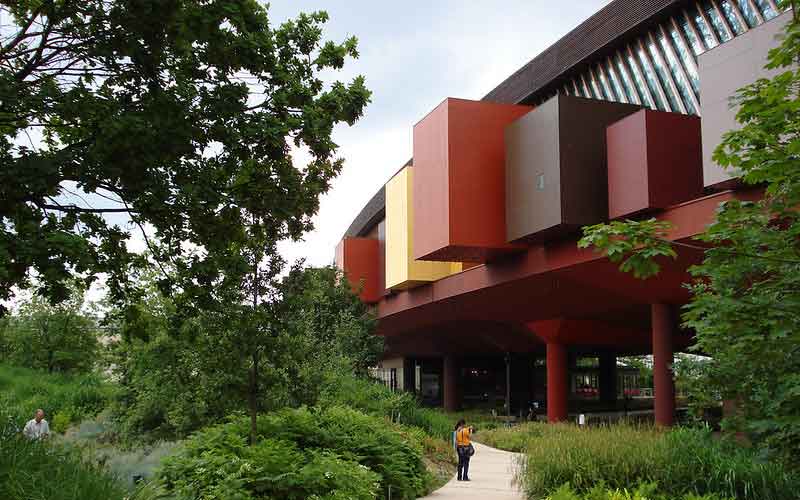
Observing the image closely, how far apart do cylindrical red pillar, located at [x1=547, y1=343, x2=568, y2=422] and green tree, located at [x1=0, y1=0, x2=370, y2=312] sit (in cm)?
2951

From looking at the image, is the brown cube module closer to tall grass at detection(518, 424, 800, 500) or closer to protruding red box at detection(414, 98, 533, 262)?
protruding red box at detection(414, 98, 533, 262)

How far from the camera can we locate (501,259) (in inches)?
1141

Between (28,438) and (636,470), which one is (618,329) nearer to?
(636,470)

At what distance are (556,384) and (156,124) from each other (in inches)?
1303

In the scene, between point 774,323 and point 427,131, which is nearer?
point 774,323

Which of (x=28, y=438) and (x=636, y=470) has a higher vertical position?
(x=28, y=438)

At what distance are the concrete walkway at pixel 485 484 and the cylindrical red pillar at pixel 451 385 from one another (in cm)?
3666

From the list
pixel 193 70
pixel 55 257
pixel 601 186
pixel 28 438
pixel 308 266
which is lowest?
pixel 28 438

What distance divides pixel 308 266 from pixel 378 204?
123 ft

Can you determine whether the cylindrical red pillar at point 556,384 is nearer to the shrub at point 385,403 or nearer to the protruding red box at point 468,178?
the protruding red box at point 468,178

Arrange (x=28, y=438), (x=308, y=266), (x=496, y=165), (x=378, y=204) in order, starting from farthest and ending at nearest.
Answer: (x=378, y=204)
(x=496, y=165)
(x=308, y=266)
(x=28, y=438)

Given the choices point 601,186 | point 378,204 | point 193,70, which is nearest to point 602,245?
point 193,70

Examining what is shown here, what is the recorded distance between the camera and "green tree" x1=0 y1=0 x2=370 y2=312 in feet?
21.6

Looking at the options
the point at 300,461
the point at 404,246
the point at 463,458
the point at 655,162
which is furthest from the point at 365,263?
the point at 300,461
